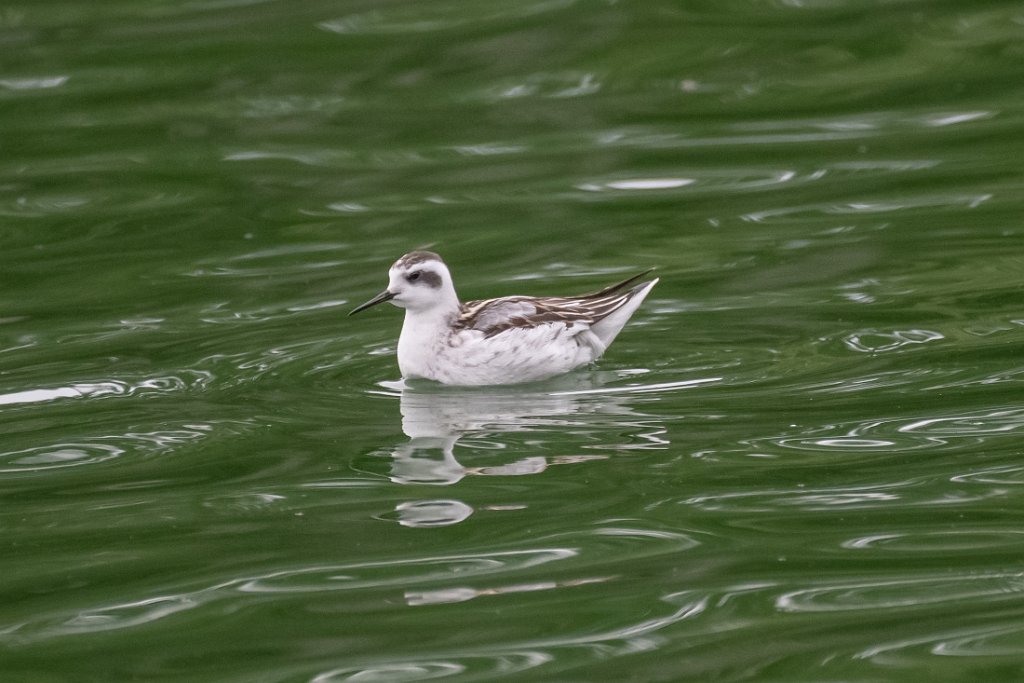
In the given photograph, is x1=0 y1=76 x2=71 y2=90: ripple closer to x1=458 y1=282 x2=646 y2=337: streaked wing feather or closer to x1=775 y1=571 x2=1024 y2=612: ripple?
x1=458 y1=282 x2=646 y2=337: streaked wing feather

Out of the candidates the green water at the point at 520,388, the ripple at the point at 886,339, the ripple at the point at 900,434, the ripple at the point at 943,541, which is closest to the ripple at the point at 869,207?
the green water at the point at 520,388

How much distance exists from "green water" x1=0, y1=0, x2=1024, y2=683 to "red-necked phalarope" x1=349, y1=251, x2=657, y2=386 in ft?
0.47

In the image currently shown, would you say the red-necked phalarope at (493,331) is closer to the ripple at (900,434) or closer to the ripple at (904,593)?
the ripple at (900,434)

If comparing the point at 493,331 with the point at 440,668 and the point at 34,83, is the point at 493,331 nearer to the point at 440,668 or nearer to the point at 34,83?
the point at 440,668

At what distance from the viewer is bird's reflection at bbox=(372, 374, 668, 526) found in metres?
7.53

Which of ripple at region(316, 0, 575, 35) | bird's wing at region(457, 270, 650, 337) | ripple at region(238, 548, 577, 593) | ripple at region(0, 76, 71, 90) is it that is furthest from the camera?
ripple at region(316, 0, 575, 35)

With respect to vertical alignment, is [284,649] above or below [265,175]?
below

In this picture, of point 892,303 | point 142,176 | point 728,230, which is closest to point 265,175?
point 142,176

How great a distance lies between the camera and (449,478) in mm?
7535

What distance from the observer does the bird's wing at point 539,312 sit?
9281mm

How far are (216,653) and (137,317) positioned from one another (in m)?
5.29

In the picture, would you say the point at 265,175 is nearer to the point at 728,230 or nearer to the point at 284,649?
the point at 728,230

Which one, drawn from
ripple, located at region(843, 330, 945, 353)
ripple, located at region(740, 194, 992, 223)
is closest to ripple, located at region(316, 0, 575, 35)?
ripple, located at region(740, 194, 992, 223)

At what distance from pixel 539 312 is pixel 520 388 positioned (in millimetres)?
414
